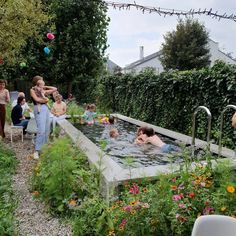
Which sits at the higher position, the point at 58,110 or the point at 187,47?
the point at 187,47

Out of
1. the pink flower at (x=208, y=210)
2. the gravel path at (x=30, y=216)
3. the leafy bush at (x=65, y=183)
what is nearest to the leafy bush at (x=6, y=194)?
the gravel path at (x=30, y=216)

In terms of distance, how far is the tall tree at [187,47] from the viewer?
31.9 metres

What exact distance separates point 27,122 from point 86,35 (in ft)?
34.6

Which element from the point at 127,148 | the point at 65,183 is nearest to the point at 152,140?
the point at 127,148

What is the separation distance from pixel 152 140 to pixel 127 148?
595mm

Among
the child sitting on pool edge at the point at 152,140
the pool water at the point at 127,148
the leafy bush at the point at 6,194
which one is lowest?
the leafy bush at the point at 6,194

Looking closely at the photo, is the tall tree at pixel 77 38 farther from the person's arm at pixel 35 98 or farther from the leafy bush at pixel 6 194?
the leafy bush at pixel 6 194

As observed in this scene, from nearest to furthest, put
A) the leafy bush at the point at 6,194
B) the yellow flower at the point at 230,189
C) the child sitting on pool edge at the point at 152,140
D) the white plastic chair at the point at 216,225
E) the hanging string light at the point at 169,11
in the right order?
the white plastic chair at the point at 216,225 → the yellow flower at the point at 230,189 → the leafy bush at the point at 6,194 → the hanging string light at the point at 169,11 → the child sitting on pool edge at the point at 152,140

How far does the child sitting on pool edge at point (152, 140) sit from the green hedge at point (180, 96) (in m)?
1.07

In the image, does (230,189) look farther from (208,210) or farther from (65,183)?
(65,183)

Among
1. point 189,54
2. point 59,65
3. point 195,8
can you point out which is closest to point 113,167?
point 195,8

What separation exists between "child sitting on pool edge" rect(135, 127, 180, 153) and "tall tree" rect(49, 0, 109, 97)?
12.1 m

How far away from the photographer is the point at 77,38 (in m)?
19.0

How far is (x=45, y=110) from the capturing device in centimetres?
735
